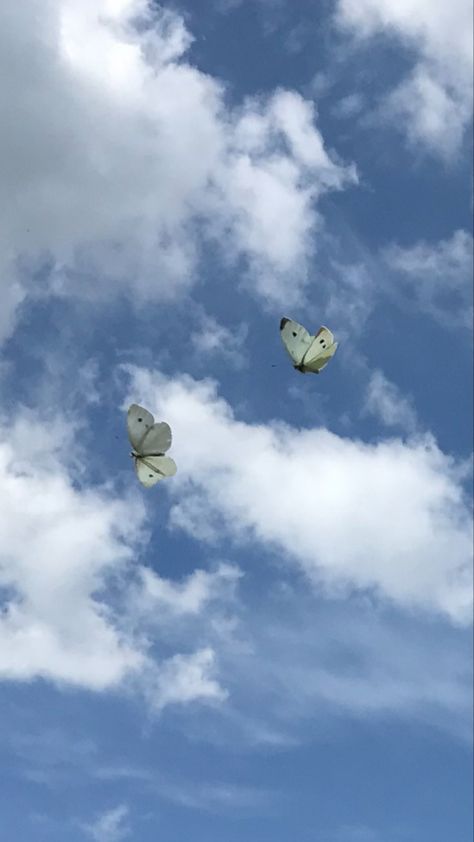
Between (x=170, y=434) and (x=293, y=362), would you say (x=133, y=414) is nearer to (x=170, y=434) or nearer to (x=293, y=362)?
(x=170, y=434)

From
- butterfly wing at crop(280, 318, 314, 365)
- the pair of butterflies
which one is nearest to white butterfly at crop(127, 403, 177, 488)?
the pair of butterflies

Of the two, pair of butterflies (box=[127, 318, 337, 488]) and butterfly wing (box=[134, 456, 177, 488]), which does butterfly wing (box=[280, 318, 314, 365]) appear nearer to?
pair of butterflies (box=[127, 318, 337, 488])

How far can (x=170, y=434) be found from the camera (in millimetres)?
67000

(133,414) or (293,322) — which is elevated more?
(293,322)

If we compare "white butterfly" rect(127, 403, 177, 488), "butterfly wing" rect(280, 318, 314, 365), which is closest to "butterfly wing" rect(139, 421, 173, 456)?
"white butterfly" rect(127, 403, 177, 488)

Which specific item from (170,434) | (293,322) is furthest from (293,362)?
(170,434)

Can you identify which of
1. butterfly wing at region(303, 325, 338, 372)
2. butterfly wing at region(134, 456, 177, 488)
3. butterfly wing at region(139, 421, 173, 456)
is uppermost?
butterfly wing at region(303, 325, 338, 372)

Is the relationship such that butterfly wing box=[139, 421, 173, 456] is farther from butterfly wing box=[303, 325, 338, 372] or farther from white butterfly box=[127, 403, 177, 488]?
butterfly wing box=[303, 325, 338, 372]

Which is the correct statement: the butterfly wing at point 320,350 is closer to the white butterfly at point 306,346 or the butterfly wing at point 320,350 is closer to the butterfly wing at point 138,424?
the white butterfly at point 306,346

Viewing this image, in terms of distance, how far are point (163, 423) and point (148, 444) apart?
6.08 feet

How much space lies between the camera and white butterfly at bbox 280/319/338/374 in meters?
65.8

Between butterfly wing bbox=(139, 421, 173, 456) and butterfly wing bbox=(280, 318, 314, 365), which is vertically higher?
butterfly wing bbox=(280, 318, 314, 365)

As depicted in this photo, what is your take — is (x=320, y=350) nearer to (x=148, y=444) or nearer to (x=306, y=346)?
(x=306, y=346)

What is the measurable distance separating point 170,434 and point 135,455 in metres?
2.82
